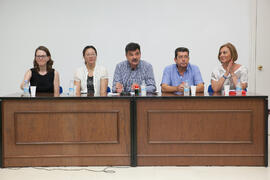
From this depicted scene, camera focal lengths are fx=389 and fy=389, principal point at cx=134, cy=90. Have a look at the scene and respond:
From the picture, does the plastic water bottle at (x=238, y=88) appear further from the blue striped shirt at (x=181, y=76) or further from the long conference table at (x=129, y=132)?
the blue striped shirt at (x=181, y=76)

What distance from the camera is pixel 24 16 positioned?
637 centimetres

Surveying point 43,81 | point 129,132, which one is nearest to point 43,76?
point 43,81

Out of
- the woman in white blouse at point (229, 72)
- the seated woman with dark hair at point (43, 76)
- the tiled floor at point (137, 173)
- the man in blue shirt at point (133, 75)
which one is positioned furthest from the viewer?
the man in blue shirt at point (133, 75)

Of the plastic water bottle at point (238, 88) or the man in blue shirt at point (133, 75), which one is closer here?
the plastic water bottle at point (238, 88)

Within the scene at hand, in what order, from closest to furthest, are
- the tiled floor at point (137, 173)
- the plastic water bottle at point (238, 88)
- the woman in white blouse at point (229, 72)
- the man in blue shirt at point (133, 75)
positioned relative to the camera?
the tiled floor at point (137, 173) < the plastic water bottle at point (238, 88) < the woman in white blouse at point (229, 72) < the man in blue shirt at point (133, 75)

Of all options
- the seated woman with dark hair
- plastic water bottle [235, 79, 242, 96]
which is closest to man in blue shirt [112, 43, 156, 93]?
the seated woman with dark hair

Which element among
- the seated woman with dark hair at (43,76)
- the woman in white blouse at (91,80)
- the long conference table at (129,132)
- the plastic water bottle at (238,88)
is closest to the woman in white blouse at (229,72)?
the plastic water bottle at (238,88)

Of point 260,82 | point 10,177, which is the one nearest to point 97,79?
point 10,177

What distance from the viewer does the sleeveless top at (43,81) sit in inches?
191

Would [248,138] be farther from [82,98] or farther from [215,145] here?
[82,98]

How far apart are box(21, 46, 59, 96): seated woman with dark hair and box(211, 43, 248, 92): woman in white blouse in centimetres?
201

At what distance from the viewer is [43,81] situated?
488 cm

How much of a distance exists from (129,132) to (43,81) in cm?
144

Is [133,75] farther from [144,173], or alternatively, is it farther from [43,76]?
[144,173]
